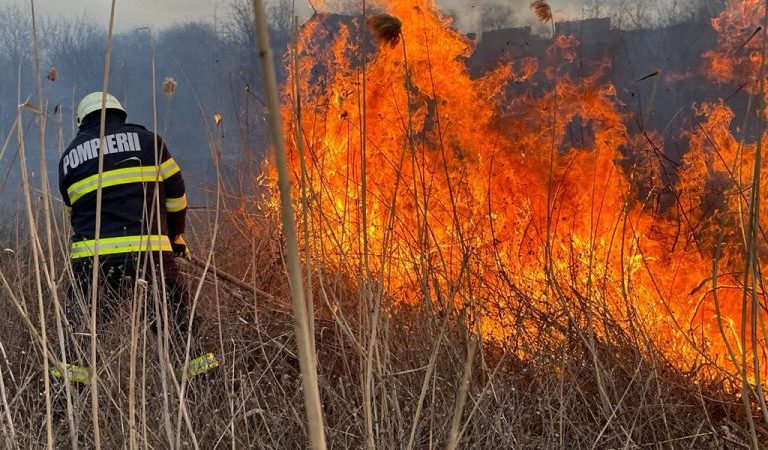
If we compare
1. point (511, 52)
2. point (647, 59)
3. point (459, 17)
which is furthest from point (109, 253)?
point (647, 59)

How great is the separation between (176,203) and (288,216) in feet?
13.3

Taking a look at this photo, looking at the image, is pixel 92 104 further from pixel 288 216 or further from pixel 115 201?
pixel 288 216

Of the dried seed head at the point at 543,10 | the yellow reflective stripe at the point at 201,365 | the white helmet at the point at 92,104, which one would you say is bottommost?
the yellow reflective stripe at the point at 201,365

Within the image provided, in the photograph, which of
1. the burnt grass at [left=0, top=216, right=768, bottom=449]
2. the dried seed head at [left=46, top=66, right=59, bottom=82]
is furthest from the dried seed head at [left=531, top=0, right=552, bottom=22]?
the dried seed head at [left=46, top=66, right=59, bottom=82]

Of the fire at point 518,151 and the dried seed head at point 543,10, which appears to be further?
the fire at point 518,151

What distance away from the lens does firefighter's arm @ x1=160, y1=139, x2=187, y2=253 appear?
4270mm

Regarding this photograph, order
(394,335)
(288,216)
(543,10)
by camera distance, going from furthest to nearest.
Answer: (394,335) → (543,10) → (288,216)

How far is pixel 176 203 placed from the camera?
4391 millimetres

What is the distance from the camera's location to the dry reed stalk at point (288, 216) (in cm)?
50

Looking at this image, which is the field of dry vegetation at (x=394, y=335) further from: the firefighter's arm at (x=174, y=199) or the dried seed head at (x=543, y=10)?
the firefighter's arm at (x=174, y=199)

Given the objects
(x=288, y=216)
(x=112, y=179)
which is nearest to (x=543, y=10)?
(x=288, y=216)

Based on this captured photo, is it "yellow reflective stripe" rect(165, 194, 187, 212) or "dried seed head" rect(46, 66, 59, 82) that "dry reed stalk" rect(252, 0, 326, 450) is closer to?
"dried seed head" rect(46, 66, 59, 82)

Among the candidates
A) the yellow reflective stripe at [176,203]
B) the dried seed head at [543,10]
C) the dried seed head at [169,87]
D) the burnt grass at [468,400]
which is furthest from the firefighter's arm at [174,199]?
the dried seed head at [543,10]

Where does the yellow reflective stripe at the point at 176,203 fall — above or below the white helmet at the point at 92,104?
below
